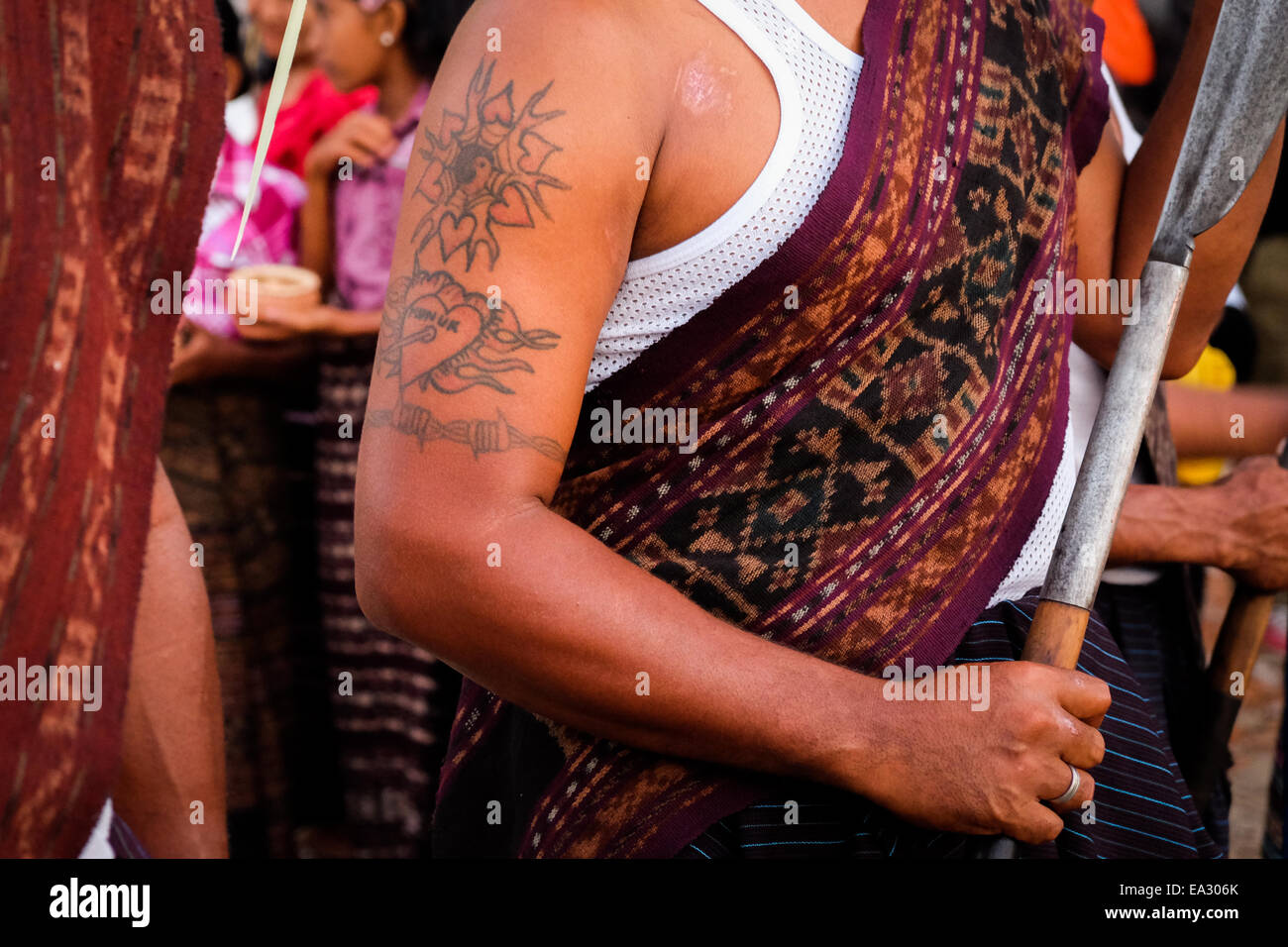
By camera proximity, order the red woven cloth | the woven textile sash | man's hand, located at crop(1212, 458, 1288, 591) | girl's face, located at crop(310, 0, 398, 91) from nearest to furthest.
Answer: the red woven cloth
the woven textile sash
man's hand, located at crop(1212, 458, 1288, 591)
girl's face, located at crop(310, 0, 398, 91)

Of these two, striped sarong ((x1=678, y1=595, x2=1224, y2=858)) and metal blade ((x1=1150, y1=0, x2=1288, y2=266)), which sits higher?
metal blade ((x1=1150, y1=0, x2=1288, y2=266))

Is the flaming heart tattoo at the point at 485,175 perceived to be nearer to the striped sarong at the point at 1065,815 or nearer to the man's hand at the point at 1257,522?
the striped sarong at the point at 1065,815

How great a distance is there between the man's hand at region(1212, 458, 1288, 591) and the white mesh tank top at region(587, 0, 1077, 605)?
32.4 inches

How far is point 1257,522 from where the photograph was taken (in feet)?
4.71

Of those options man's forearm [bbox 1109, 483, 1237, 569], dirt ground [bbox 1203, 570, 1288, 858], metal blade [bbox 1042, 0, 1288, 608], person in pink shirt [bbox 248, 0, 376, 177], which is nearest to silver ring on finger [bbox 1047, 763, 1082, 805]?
metal blade [bbox 1042, 0, 1288, 608]

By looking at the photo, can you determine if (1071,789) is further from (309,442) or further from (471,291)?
(309,442)

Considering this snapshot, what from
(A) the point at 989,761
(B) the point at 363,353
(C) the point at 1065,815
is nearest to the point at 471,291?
(A) the point at 989,761

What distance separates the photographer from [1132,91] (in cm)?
308

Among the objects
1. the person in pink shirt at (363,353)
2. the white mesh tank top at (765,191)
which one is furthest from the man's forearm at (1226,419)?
the person in pink shirt at (363,353)

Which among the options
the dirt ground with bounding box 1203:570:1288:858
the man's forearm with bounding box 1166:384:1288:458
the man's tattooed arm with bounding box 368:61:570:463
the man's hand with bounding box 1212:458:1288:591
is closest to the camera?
the man's tattooed arm with bounding box 368:61:570:463

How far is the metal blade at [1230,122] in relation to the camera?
1009mm

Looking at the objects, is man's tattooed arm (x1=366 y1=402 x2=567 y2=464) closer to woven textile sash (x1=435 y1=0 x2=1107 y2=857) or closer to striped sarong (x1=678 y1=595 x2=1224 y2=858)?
woven textile sash (x1=435 y1=0 x2=1107 y2=857)

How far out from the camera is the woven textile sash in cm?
96
